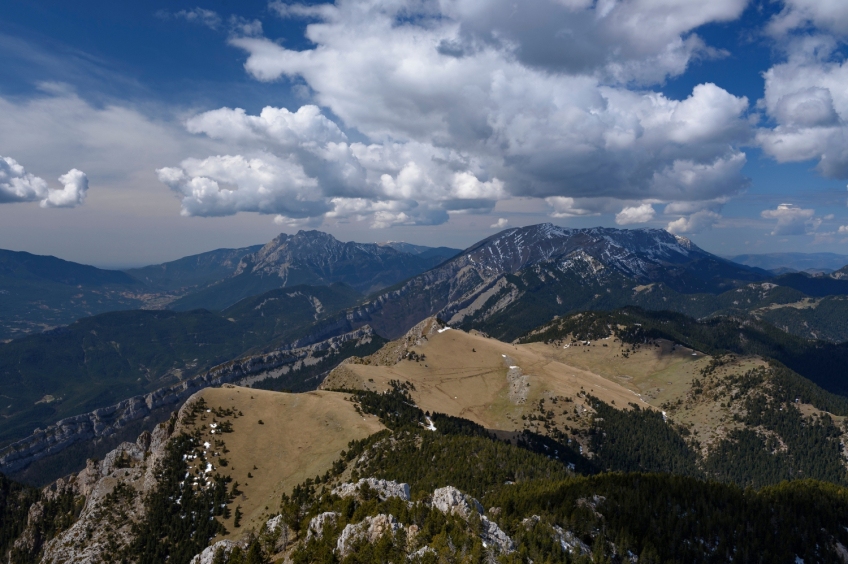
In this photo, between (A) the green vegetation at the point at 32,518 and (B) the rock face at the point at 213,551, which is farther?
(A) the green vegetation at the point at 32,518

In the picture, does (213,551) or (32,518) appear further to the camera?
(32,518)

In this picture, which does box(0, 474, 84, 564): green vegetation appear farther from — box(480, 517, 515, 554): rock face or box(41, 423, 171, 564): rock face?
box(480, 517, 515, 554): rock face

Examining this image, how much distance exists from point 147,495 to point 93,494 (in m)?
18.8

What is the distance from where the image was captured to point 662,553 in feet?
250

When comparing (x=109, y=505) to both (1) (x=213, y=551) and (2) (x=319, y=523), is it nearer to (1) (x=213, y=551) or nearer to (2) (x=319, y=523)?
(1) (x=213, y=551)

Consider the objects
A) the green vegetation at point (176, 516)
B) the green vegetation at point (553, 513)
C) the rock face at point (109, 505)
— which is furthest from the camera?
the rock face at point (109, 505)

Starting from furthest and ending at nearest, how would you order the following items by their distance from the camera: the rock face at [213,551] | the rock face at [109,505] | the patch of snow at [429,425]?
1. the patch of snow at [429,425]
2. the rock face at [109,505]
3. the rock face at [213,551]

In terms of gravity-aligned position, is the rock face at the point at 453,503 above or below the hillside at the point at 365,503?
above

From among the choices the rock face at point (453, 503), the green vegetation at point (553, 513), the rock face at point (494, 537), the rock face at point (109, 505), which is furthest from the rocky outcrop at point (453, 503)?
the rock face at point (109, 505)

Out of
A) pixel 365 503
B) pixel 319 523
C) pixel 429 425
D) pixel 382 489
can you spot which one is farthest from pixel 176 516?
pixel 429 425

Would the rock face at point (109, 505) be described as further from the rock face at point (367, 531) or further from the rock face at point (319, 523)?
the rock face at point (367, 531)

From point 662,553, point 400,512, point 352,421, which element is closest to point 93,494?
point 352,421

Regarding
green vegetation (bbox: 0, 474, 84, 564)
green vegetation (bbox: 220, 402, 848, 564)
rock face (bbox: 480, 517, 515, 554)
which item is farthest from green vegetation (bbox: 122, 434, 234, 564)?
rock face (bbox: 480, 517, 515, 554)

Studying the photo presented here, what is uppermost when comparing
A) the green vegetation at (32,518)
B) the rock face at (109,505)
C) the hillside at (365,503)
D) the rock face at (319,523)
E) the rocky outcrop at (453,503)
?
the rocky outcrop at (453,503)
